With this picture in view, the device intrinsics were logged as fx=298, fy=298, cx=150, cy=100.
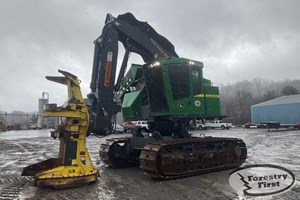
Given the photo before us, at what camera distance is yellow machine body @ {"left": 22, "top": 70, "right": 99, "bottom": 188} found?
7316mm

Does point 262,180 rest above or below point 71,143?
below

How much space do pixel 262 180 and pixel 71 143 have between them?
5000mm

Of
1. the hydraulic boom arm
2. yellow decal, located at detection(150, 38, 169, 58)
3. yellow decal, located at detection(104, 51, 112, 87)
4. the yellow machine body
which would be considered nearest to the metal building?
yellow decal, located at detection(150, 38, 169, 58)

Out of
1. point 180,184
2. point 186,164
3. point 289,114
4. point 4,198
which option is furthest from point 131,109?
point 289,114

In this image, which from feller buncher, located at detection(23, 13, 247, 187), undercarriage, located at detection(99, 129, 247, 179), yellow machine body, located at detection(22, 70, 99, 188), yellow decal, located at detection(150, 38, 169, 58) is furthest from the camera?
yellow decal, located at detection(150, 38, 169, 58)

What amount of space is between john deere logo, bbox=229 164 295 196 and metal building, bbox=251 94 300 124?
39.1 meters

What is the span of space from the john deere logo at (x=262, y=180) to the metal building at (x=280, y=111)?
39.1 metres

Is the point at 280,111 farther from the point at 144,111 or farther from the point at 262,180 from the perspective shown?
the point at 262,180

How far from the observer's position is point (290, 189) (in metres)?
6.82

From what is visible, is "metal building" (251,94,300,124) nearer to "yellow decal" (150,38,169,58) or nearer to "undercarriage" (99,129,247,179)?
"undercarriage" (99,129,247,179)

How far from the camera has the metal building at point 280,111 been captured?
44.5m

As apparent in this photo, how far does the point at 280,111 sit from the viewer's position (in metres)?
46.9

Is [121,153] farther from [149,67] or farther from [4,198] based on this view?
[4,198]

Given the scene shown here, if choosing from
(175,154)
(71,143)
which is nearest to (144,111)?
(175,154)
